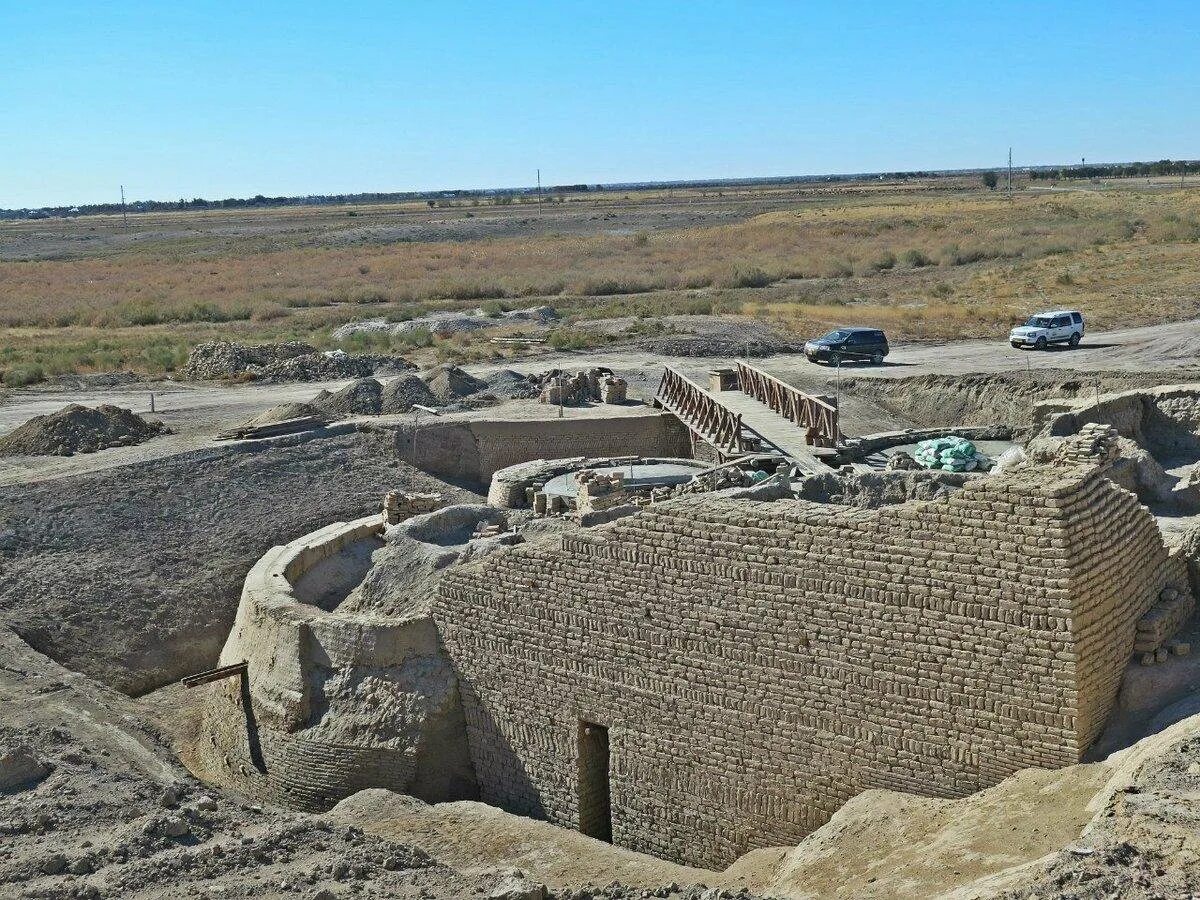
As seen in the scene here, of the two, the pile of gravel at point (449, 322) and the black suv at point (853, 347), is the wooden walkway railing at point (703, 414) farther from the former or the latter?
the pile of gravel at point (449, 322)

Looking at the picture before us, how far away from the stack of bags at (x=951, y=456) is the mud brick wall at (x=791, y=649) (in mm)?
5991

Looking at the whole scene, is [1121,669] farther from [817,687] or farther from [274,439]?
[274,439]

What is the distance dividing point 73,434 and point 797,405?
13.9m

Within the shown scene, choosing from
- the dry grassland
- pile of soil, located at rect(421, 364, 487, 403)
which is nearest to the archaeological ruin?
pile of soil, located at rect(421, 364, 487, 403)

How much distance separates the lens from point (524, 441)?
92.6ft

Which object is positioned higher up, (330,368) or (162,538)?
(330,368)

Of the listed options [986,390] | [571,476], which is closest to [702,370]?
[986,390]

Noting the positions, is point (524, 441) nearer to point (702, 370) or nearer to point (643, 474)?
point (643, 474)

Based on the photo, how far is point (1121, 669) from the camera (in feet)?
37.9

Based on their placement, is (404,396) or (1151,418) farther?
(404,396)

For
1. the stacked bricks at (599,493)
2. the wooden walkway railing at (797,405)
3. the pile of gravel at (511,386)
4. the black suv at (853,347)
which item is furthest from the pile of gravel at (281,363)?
the stacked bricks at (599,493)

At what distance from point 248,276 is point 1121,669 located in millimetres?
63020

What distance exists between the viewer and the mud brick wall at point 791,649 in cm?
1114

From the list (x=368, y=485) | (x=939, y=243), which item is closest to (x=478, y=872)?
(x=368, y=485)
